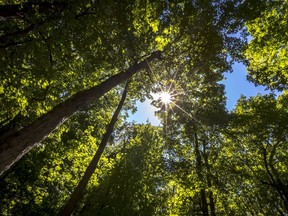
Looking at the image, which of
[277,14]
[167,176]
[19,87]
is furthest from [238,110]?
[19,87]

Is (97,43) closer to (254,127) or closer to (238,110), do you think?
(254,127)

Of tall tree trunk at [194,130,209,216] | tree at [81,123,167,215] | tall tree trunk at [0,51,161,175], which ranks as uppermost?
tall tree trunk at [194,130,209,216]

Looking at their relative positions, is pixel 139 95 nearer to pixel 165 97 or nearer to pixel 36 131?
pixel 165 97

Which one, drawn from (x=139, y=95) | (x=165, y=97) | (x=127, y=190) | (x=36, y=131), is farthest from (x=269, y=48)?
(x=36, y=131)

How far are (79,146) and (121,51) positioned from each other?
7690 mm

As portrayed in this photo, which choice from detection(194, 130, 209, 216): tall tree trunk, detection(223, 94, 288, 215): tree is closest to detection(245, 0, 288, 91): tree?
detection(223, 94, 288, 215): tree

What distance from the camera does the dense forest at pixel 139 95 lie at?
715 cm

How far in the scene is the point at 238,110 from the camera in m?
16.8

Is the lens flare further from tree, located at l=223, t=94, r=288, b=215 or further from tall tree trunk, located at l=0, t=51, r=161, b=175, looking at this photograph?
tall tree trunk, located at l=0, t=51, r=161, b=175

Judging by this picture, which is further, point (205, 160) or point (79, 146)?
point (205, 160)

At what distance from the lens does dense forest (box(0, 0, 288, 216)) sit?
7.15 meters

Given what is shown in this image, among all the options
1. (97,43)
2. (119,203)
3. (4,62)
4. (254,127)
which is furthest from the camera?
(254,127)

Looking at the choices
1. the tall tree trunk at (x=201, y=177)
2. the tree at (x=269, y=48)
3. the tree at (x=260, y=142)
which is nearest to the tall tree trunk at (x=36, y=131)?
the tree at (x=269, y=48)

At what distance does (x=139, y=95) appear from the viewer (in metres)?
14.8
